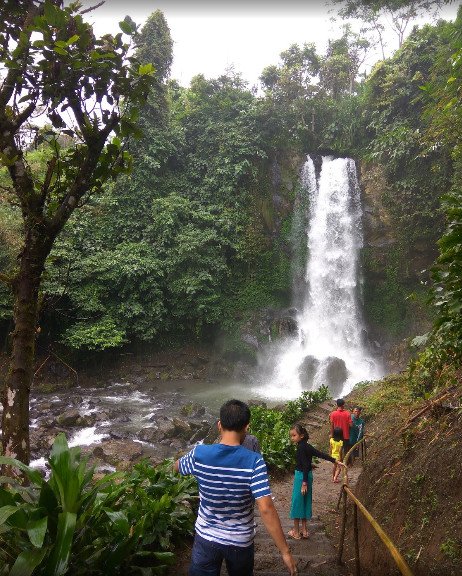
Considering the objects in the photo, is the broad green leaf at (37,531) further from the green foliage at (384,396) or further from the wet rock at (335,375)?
the wet rock at (335,375)

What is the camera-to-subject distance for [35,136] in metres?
3.44

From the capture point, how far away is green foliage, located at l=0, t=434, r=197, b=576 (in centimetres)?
→ 234

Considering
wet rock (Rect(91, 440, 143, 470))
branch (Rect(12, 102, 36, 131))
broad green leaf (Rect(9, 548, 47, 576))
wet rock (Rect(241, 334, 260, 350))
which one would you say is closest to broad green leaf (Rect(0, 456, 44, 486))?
broad green leaf (Rect(9, 548, 47, 576))

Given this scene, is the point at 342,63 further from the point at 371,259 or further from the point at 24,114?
the point at 24,114

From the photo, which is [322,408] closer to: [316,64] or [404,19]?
[316,64]

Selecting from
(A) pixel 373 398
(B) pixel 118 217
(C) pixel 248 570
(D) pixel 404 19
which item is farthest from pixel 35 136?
(D) pixel 404 19

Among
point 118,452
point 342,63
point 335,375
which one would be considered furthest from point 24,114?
point 342,63

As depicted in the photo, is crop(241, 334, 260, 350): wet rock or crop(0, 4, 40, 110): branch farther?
crop(241, 334, 260, 350): wet rock

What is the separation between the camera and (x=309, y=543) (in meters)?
4.18

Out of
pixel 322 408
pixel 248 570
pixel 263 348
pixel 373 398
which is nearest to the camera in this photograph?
pixel 248 570

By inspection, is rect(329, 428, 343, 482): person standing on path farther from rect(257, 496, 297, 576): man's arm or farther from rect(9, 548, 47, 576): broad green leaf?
rect(9, 548, 47, 576): broad green leaf

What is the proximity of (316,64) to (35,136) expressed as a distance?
23.0 metres

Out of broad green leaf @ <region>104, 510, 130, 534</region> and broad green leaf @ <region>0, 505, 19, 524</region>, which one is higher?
broad green leaf @ <region>0, 505, 19, 524</region>

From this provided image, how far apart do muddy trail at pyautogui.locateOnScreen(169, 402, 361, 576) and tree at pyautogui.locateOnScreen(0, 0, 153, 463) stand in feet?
6.53
